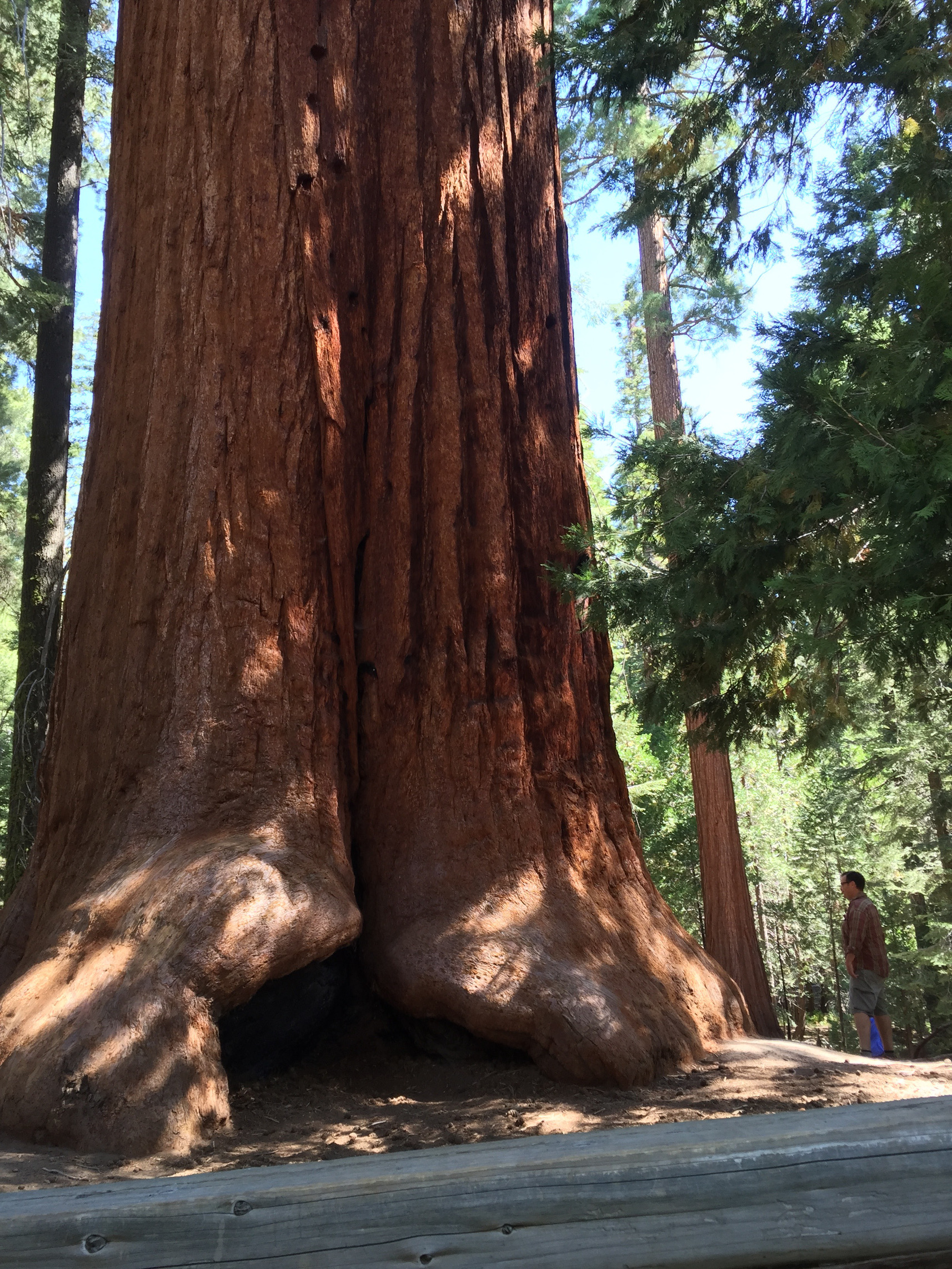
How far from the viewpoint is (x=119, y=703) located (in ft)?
15.2

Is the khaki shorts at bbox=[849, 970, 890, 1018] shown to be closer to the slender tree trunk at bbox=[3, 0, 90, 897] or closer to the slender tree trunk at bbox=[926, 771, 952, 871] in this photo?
the slender tree trunk at bbox=[3, 0, 90, 897]

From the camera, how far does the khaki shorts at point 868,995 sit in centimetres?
817

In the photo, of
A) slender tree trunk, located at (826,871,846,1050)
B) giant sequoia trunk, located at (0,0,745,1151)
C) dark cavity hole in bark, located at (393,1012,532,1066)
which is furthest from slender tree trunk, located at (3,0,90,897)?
slender tree trunk, located at (826,871,846,1050)

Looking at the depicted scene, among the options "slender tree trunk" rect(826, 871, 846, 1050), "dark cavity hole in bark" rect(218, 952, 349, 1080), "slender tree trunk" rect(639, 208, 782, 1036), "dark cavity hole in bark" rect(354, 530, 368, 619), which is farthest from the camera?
"slender tree trunk" rect(826, 871, 846, 1050)

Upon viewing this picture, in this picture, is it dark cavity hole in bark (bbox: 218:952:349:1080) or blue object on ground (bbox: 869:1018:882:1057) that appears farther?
blue object on ground (bbox: 869:1018:882:1057)

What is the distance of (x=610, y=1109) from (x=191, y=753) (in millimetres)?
2241

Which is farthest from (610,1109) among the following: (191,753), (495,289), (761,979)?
(761,979)

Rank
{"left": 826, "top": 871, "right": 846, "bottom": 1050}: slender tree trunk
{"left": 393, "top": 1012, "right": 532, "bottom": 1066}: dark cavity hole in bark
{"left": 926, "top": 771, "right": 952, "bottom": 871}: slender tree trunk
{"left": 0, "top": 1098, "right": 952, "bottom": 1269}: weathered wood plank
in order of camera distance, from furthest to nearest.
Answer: {"left": 826, "top": 871, "right": 846, "bottom": 1050}: slender tree trunk < {"left": 926, "top": 771, "right": 952, "bottom": 871}: slender tree trunk < {"left": 393, "top": 1012, "right": 532, "bottom": 1066}: dark cavity hole in bark < {"left": 0, "top": 1098, "right": 952, "bottom": 1269}: weathered wood plank

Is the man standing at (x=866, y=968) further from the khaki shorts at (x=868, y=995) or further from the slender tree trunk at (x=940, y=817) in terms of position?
the slender tree trunk at (x=940, y=817)

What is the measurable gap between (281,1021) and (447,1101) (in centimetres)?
79

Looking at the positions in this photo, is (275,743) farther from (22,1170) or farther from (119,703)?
(22,1170)

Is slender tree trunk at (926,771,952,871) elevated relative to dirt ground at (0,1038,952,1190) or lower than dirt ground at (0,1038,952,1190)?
elevated

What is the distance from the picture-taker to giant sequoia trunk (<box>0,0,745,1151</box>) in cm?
416

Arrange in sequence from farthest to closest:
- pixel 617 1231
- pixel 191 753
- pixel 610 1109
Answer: pixel 191 753 < pixel 610 1109 < pixel 617 1231
